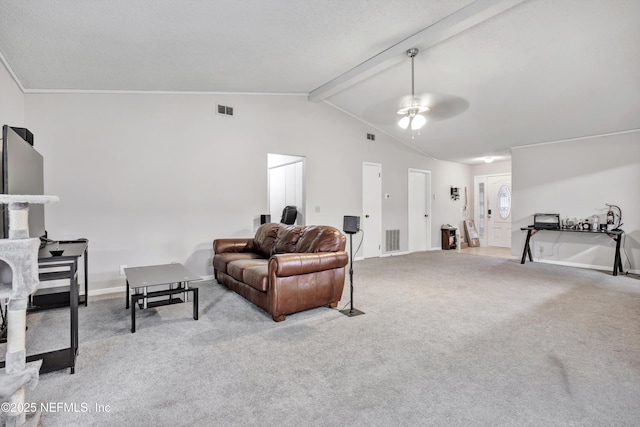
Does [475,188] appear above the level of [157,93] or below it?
below

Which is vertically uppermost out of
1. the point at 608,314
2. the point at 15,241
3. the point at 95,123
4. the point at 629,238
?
the point at 95,123

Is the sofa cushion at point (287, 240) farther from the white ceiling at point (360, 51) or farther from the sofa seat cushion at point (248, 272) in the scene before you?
the white ceiling at point (360, 51)

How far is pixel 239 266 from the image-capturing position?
380 cm

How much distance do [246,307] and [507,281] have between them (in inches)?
150

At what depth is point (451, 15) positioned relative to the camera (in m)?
3.41

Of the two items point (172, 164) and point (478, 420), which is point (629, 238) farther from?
point (172, 164)

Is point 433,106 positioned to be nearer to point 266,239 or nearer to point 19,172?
point 266,239

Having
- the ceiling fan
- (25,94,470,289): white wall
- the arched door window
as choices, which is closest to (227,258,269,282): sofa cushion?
(25,94,470,289): white wall

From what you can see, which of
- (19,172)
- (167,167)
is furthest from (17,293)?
(167,167)

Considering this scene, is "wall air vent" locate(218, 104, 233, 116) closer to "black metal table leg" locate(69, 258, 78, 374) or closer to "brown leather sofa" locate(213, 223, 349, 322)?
"brown leather sofa" locate(213, 223, 349, 322)

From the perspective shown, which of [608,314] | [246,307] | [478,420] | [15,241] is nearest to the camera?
[15,241]

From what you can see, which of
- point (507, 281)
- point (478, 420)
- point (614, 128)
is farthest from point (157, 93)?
point (614, 128)

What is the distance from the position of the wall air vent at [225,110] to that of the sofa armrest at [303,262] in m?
2.92

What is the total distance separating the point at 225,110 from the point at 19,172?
3.25 meters
